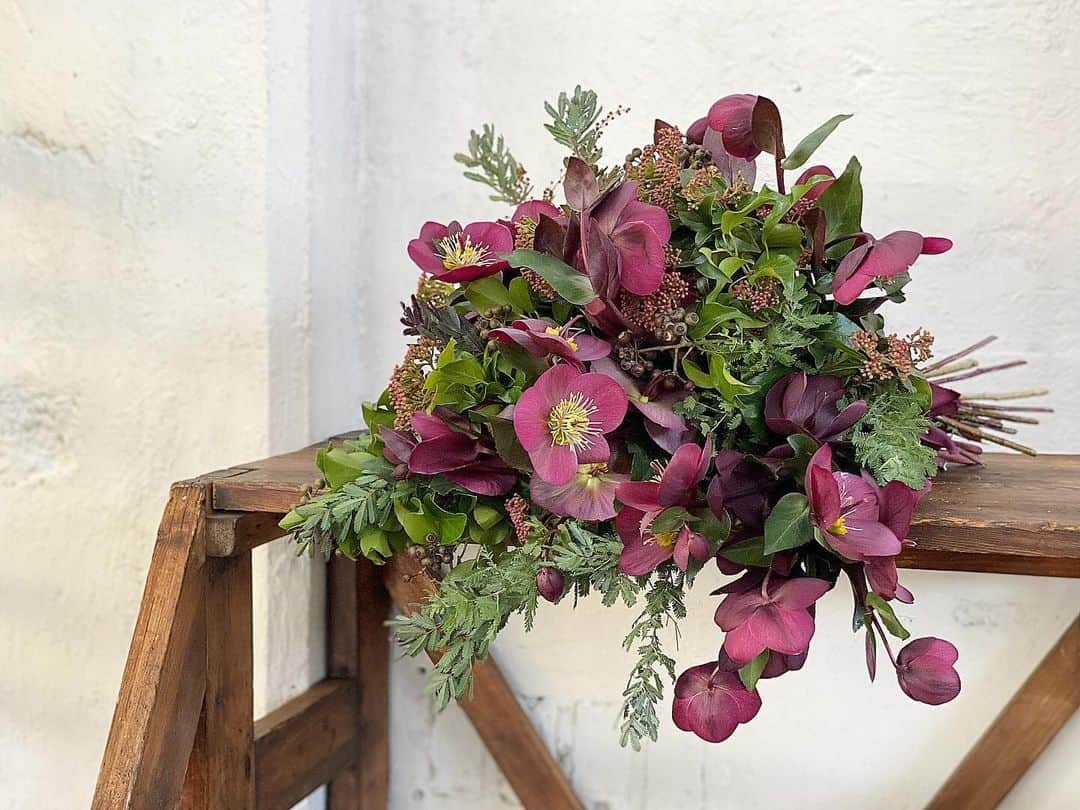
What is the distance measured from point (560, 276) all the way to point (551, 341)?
0.18ft

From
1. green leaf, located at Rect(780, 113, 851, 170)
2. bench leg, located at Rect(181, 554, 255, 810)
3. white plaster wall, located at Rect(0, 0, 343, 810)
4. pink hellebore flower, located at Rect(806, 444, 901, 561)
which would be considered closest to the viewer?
pink hellebore flower, located at Rect(806, 444, 901, 561)

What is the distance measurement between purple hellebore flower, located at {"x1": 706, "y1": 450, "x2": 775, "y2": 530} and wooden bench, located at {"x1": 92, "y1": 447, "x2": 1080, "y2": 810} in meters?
0.12

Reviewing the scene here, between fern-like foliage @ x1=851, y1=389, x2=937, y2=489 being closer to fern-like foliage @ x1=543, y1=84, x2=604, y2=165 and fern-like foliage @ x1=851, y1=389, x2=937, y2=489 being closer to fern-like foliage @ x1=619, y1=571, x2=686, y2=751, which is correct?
fern-like foliage @ x1=619, y1=571, x2=686, y2=751

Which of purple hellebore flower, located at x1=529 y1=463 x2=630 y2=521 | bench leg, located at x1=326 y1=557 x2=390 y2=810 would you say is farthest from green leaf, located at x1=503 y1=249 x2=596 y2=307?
bench leg, located at x1=326 y1=557 x2=390 y2=810

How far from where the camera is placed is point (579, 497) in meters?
0.54

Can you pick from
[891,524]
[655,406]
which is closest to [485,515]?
[655,406]

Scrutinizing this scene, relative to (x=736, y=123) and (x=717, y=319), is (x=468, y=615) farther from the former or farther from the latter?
(x=736, y=123)

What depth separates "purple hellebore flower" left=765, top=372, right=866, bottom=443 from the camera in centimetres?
55

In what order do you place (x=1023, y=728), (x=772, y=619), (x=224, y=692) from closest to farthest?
(x=772, y=619), (x=224, y=692), (x=1023, y=728)

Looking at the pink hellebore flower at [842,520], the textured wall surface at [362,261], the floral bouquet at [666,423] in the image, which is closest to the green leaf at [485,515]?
the floral bouquet at [666,423]

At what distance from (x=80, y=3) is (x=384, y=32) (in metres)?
→ 0.34

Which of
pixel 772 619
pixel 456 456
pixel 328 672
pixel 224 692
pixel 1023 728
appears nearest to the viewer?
pixel 772 619

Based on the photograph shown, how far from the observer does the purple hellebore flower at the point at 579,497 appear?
535 millimetres

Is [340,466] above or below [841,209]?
below
